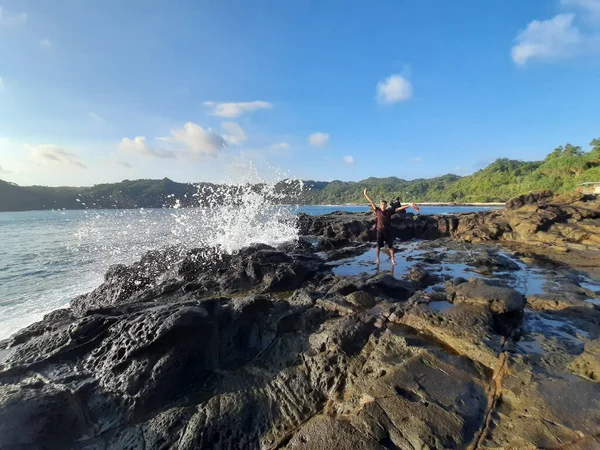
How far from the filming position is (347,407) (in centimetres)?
374

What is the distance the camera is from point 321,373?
14.9 ft

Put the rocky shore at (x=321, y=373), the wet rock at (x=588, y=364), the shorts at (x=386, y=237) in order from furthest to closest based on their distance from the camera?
the shorts at (x=386, y=237) → the wet rock at (x=588, y=364) → the rocky shore at (x=321, y=373)

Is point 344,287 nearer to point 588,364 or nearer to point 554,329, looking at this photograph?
point 554,329

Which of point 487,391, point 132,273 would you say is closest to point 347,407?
point 487,391

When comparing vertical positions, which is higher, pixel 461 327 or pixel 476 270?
pixel 461 327

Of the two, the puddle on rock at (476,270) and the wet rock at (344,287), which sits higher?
the wet rock at (344,287)

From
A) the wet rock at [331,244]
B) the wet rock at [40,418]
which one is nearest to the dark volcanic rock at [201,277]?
the wet rock at [40,418]

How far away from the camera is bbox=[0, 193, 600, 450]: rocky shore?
10.9 ft

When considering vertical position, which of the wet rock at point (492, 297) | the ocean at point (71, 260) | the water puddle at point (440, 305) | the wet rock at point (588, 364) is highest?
the wet rock at point (492, 297)

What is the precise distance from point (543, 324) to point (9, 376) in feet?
31.6

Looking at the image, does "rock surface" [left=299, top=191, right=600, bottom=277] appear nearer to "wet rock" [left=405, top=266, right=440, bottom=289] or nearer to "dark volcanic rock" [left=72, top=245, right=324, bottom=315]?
"wet rock" [left=405, top=266, right=440, bottom=289]

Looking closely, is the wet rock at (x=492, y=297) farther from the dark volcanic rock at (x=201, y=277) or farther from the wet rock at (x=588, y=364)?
the dark volcanic rock at (x=201, y=277)

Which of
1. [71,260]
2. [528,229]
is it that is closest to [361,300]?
[528,229]

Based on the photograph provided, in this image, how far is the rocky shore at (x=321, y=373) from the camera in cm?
331
